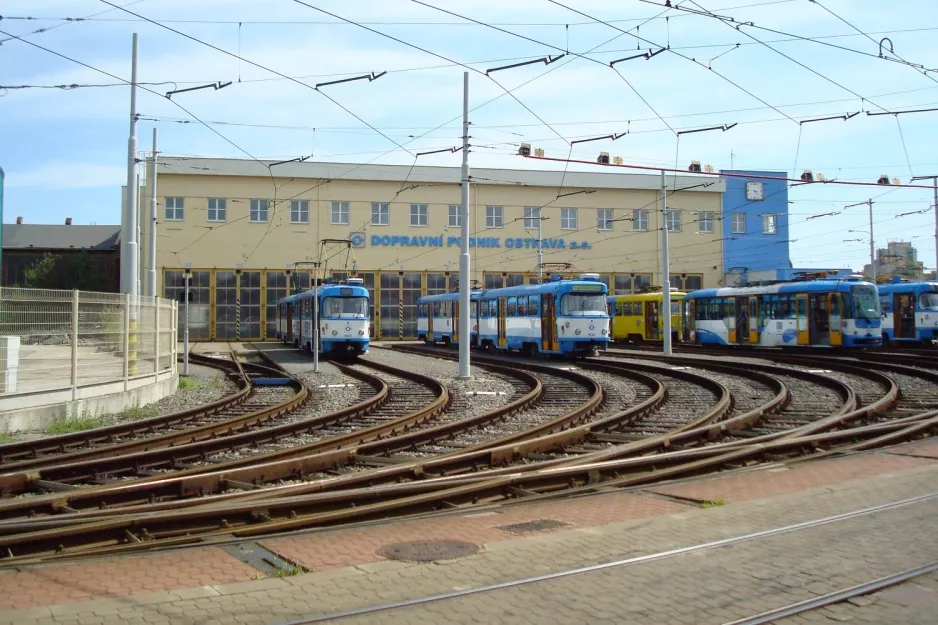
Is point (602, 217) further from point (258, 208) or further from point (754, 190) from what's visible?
point (258, 208)

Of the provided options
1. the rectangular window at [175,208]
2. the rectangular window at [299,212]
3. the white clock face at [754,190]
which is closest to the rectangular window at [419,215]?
the rectangular window at [299,212]

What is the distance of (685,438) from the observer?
11992 mm

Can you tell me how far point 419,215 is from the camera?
60062mm

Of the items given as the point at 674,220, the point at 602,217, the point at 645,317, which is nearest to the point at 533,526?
the point at 645,317

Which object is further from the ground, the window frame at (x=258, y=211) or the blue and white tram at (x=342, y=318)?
the window frame at (x=258, y=211)

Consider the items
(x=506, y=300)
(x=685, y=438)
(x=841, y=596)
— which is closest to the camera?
(x=841, y=596)

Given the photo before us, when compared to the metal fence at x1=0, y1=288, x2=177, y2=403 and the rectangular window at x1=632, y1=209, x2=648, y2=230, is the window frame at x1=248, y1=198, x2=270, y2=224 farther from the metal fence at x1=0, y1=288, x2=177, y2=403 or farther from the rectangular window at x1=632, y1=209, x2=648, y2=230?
the metal fence at x1=0, y1=288, x2=177, y2=403

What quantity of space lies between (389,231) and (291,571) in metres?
54.0

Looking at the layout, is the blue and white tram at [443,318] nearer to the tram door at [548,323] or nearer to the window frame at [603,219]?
the tram door at [548,323]

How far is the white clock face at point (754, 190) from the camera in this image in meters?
61.0

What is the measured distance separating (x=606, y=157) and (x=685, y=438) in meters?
13.3

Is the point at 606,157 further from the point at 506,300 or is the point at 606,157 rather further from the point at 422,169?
the point at 422,169

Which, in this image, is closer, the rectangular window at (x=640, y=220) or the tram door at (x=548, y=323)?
the tram door at (x=548, y=323)

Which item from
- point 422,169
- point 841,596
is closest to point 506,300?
point 422,169
